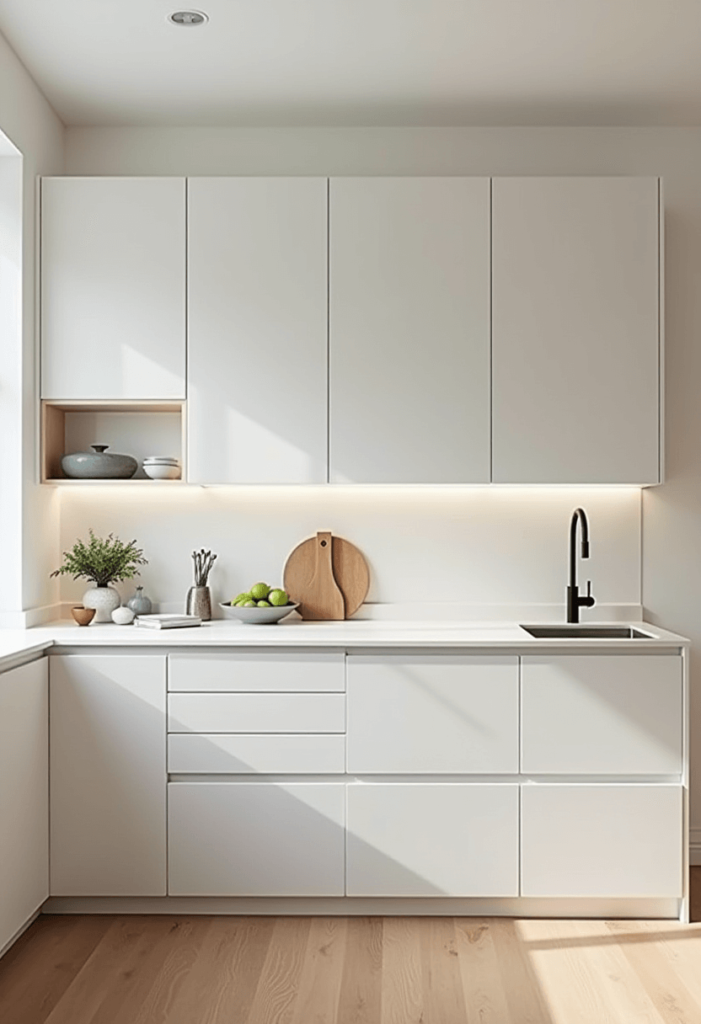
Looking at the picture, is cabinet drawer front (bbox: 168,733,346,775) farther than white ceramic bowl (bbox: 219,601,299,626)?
No

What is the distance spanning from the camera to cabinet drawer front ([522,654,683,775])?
11.2 feet

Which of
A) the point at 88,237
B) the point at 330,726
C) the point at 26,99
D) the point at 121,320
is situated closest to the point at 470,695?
the point at 330,726

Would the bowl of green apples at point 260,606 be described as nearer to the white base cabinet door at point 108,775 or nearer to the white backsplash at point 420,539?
the white backsplash at point 420,539

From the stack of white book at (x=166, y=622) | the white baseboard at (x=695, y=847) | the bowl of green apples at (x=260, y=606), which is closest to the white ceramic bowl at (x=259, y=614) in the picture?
the bowl of green apples at (x=260, y=606)

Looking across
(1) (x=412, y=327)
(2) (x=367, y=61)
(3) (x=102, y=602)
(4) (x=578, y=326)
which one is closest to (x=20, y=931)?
(3) (x=102, y=602)

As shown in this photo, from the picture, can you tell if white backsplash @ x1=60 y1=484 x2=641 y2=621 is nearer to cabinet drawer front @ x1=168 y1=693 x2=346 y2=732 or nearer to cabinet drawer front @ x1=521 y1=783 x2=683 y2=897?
cabinet drawer front @ x1=168 y1=693 x2=346 y2=732

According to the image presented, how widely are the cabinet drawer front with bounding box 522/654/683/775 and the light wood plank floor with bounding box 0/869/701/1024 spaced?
1.63 ft

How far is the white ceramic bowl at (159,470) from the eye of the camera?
12.6 ft

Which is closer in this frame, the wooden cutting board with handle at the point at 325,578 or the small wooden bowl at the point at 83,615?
the small wooden bowl at the point at 83,615

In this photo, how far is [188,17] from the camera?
3266 millimetres

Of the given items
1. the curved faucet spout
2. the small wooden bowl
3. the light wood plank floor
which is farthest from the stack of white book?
the curved faucet spout

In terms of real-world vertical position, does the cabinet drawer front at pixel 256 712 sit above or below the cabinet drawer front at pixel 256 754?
above

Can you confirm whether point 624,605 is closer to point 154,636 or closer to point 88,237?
point 154,636

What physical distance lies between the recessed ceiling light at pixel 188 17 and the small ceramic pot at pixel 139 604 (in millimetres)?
1896
